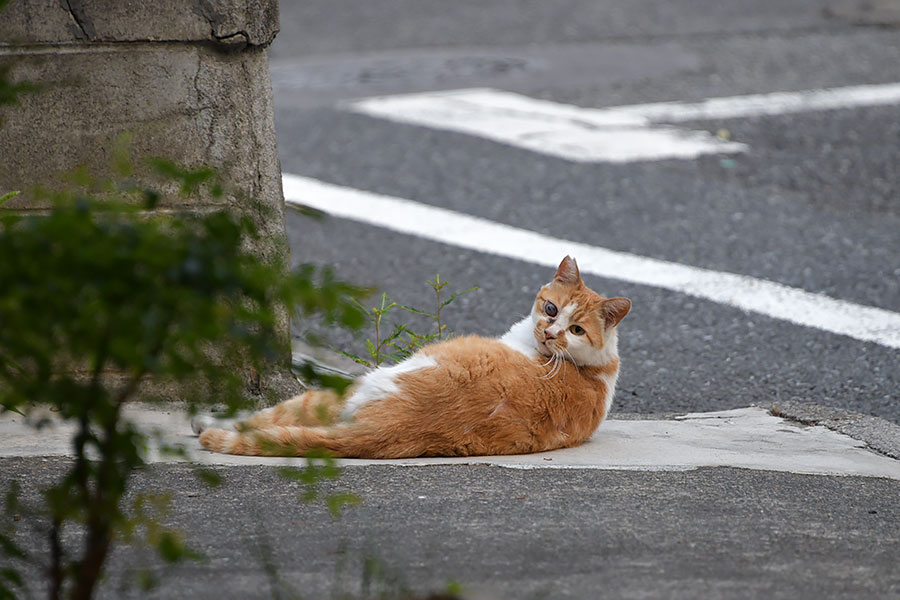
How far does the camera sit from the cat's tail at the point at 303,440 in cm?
325

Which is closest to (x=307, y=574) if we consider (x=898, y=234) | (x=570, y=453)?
(x=570, y=453)

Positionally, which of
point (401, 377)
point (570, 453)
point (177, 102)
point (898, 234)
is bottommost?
point (570, 453)

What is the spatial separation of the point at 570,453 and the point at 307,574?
1.49 metres

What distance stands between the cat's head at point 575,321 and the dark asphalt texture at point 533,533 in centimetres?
67

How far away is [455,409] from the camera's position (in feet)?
11.1

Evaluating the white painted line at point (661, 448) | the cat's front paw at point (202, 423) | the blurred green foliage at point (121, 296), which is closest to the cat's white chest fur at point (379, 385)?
the white painted line at point (661, 448)

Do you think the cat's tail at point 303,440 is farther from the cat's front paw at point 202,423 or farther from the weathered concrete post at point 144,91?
the weathered concrete post at point 144,91

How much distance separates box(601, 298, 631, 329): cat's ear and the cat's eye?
18 cm

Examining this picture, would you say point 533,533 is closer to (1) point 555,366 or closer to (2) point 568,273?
(1) point 555,366

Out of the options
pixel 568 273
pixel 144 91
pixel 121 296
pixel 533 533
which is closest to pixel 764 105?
pixel 568 273

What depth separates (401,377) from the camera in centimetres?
344

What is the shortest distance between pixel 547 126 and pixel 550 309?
15.8 feet

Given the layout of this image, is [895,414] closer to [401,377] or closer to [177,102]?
[401,377]

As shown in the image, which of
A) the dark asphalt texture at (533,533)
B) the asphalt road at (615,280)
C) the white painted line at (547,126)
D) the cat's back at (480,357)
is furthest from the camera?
the white painted line at (547,126)
